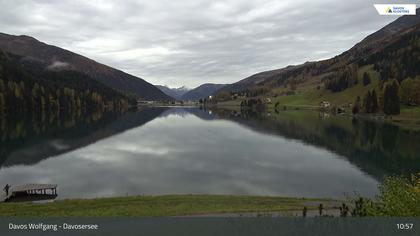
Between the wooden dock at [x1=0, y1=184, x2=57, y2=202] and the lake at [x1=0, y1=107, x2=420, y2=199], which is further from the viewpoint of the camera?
the lake at [x1=0, y1=107, x2=420, y2=199]

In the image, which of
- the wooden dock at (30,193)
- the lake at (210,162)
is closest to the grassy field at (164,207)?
the lake at (210,162)

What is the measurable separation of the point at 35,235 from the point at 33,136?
137492 mm

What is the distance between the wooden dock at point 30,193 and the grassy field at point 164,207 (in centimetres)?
1282

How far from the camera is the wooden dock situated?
59.8 m

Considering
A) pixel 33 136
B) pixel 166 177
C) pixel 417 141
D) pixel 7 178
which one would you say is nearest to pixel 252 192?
pixel 166 177

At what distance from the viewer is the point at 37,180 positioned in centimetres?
7388

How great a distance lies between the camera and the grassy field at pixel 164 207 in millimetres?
40312

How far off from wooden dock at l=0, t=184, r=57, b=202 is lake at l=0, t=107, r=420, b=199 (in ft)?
6.54

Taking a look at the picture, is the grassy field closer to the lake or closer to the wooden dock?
the lake

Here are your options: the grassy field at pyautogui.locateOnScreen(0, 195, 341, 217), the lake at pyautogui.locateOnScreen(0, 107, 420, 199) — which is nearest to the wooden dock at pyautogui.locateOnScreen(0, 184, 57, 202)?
the lake at pyautogui.locateOnScreen(0, 107, 420, 199)

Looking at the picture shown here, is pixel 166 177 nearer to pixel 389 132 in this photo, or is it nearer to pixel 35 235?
pixel 35 235

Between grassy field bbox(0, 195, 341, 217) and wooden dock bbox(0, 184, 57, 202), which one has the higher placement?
grassy field bbox(0, 195, 341, 217)

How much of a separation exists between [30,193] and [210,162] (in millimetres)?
40979

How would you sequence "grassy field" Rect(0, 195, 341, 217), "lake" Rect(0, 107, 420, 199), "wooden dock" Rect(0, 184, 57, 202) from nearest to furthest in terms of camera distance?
"grassy field" Rect(0, 195, 341, 217) → "wooden dock" Rect(0, 184, 57, 202) → "lake" Rect(0, 107, 420, 199)
